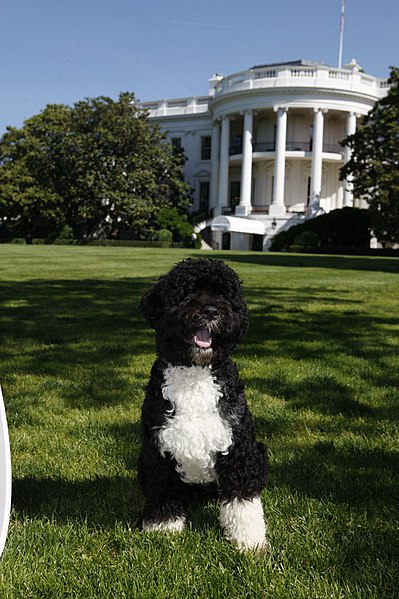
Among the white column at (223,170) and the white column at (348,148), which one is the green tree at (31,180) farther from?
the white column at (348,148)

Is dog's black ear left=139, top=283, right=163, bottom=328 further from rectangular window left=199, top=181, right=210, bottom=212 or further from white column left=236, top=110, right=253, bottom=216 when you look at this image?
rectangular window left=199, top=181, right=210, bottom=212

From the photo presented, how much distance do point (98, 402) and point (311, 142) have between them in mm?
47161

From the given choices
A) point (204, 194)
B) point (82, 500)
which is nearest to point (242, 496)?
point (82, 500)

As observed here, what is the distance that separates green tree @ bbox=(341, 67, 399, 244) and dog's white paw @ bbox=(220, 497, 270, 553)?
76.0 feet

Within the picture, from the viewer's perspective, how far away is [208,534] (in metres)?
2.75

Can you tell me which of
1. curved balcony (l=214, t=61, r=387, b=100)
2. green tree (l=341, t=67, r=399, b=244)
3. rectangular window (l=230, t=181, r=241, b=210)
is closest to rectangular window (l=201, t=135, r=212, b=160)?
rectangular window (l=230, t=181, r=241, b=210)

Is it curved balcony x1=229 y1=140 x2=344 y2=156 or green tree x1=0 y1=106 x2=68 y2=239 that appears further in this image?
curved balcony x1=229 y1=140 x2=344 y2=156

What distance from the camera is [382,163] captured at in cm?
2594

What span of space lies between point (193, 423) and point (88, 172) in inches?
1578

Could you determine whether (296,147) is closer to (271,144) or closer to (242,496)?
(271,144)

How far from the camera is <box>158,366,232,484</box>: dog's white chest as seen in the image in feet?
8.29

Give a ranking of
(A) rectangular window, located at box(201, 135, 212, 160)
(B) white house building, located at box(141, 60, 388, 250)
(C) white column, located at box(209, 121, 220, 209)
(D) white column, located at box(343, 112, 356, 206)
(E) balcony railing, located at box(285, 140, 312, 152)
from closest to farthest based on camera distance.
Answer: (B) white house building, located at box(141, 60, 388, 250) < (D) white column, located at box(343, 112, 356, 206) < (E) balcony railing, located at box(285, 140, 312, 152) < (C) white column, located at box(209, 121, 220, 209) < (A) rectangular window, located at box(201, 135, 212, 160)

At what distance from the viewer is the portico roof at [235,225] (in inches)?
1631

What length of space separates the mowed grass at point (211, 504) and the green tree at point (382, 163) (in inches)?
713
